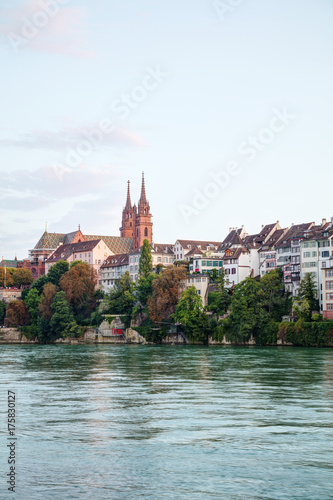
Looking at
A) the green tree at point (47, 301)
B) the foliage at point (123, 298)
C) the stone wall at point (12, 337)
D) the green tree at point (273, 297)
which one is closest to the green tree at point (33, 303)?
the stone wall at point (12, 337)

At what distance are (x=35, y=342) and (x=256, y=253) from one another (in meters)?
49.9

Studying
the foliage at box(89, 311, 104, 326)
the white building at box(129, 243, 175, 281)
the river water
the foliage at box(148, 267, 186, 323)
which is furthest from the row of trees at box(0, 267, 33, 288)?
the river water

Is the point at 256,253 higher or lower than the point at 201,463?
higher

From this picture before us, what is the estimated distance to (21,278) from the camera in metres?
191

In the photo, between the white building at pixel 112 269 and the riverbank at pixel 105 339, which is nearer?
the riverbank at pixel 105 339

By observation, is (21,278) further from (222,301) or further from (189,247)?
(222,301)

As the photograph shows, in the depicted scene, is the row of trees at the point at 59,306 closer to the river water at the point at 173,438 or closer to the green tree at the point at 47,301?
the green tree at the point at 47,301

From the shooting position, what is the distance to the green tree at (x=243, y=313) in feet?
342

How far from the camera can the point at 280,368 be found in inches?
2190

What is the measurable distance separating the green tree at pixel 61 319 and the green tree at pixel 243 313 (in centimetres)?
4135

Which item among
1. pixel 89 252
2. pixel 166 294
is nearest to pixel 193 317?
pixel 166 294

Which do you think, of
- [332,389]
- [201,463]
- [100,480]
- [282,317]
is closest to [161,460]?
[201,463]

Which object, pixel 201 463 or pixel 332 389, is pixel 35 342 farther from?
pixel 201 463

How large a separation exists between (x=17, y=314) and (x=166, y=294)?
4731cm
